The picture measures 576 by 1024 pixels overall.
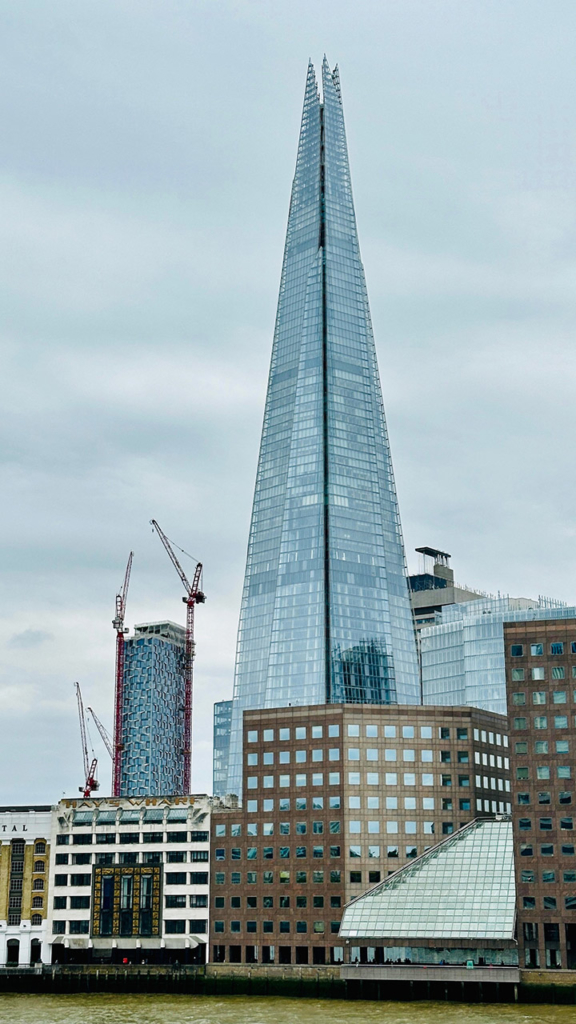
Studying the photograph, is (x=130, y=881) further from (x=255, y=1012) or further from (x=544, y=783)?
(x=544, y=783)

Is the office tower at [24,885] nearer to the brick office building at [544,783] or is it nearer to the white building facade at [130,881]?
the white building facade at [130,881]

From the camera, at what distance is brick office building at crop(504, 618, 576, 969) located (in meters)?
138

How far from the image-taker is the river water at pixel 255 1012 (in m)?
117

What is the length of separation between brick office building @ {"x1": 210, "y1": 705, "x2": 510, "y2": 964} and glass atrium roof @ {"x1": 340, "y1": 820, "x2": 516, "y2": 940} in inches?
266

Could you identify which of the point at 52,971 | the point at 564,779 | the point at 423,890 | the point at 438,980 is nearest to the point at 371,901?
the point at 423,890

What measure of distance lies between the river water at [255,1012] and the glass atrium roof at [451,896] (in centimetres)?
1011

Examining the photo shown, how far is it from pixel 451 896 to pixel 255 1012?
95.1 feet

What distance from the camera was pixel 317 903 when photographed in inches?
6275

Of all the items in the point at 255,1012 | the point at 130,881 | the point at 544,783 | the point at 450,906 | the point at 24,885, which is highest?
the point at 544,783

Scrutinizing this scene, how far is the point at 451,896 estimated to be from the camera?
144750mm

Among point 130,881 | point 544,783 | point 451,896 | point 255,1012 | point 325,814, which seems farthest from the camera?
point 130,881

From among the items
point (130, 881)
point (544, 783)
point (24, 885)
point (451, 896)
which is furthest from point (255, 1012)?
point (24, 885)

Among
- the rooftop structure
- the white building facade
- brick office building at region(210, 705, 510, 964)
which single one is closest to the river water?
the rooftop structure

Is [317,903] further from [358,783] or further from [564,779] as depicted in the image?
[564,779]
